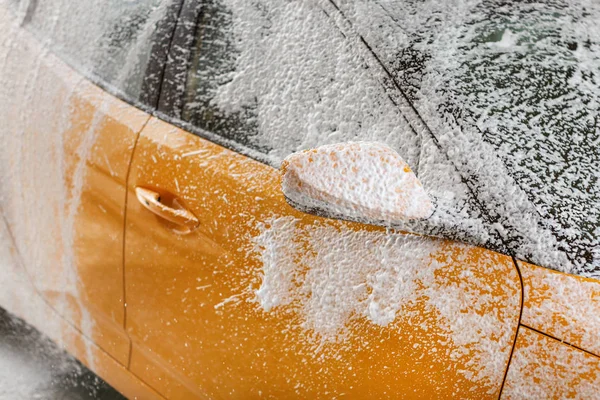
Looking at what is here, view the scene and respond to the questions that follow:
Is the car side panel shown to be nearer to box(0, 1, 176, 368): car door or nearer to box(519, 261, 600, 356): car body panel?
box(0, 1, 176, 368): car door

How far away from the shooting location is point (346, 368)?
4.34ft

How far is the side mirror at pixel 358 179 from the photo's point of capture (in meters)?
1.16

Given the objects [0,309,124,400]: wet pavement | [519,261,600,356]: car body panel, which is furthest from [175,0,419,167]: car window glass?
[0,309,124,400]: wet pavement

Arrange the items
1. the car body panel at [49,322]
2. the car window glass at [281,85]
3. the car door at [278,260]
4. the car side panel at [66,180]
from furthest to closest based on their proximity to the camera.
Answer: the car body panel at [49,322]
the car side panel at [66,180]
the car window glass at [281,85]
the car door at [278,260]

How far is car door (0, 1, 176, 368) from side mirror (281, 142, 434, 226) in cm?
61

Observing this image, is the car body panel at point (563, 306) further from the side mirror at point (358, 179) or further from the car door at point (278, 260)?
the side mirror at point (358, 179)

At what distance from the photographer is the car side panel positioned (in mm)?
1633

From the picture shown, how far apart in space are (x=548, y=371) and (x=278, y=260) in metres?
0.59

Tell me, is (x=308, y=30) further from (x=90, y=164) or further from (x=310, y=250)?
(x=90, y=164)

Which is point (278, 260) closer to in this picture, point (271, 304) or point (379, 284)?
point (271, 304)

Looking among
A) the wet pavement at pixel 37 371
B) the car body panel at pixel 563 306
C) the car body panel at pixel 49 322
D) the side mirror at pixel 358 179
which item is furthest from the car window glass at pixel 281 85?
the wet pavement at pixel 37 371

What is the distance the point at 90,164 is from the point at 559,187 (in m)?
1.16

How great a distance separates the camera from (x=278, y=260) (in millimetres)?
1380

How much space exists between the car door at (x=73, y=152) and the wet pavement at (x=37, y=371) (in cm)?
15
